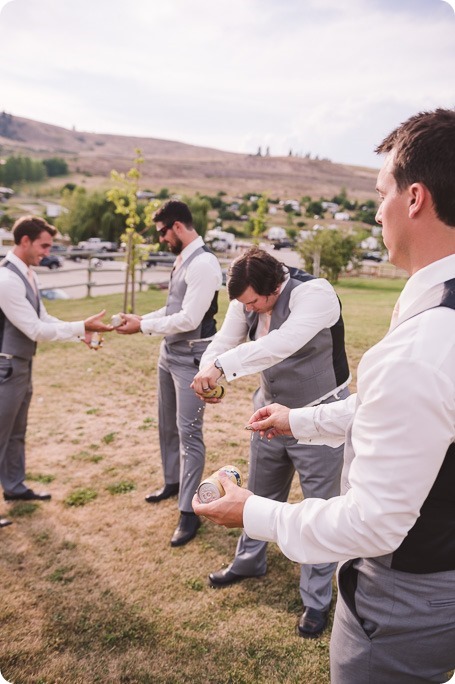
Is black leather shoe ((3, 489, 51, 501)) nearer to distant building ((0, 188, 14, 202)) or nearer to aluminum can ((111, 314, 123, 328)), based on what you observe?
aluminum can ((111, 314, 123, 328))

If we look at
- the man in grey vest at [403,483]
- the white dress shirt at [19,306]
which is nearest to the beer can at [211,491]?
the man in grey vest at [403,483]

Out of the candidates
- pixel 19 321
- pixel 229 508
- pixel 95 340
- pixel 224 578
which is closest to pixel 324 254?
pixel 95 340

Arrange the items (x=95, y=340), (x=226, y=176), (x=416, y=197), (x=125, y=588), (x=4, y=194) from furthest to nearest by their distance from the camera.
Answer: (x=226, y=176)
(x=4, y=194)
(x=95, y=340)
(x=125, y=588)
(x=416, y=197)

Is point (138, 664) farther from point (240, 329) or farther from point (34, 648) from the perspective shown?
point (240, 329)

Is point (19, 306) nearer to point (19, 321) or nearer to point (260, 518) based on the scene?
point (19, 321)

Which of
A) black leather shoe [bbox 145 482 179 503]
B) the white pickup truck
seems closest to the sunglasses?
black leather shoe [bbox 145 482 179 503]

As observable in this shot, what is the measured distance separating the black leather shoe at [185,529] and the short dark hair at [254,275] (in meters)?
2.10

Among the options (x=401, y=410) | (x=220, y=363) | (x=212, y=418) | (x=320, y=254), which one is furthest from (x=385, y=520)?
(x=320, y=254)

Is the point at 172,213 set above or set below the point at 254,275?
above

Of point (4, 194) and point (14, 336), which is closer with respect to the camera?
point (14, 336)

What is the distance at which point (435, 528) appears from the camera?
1.49 m

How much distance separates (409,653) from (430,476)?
73cm

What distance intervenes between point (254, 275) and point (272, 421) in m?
1.01

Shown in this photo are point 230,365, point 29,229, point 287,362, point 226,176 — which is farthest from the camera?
point 226,176
